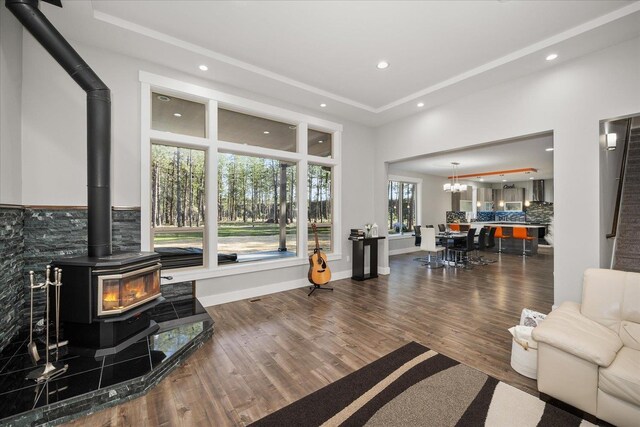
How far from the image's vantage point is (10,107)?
7.97 feet

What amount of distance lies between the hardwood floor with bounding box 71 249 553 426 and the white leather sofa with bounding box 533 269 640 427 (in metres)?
0.39

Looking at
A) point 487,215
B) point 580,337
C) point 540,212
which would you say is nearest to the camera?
point 580,337

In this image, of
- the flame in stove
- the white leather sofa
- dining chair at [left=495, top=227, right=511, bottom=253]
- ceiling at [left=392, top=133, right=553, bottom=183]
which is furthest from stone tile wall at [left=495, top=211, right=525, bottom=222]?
the flame in stove

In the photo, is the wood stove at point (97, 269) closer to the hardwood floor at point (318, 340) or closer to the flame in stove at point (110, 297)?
the flame in stove at point (110, 297)

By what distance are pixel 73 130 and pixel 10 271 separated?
156 cm

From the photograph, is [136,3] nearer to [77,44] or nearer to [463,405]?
[77,44]

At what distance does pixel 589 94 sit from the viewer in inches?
119

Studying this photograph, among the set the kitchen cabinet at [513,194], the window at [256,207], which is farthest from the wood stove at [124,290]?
the kitchen cabinet at [513,194]

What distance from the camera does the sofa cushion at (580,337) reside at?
63.9 inches

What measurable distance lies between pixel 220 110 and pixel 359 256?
3633mm

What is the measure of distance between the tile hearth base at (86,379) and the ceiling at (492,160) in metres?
5.36

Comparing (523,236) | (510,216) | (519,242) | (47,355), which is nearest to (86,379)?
(47,355)

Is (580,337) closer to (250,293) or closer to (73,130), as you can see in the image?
(250,293)

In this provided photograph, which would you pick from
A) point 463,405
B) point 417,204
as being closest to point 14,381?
point 463,405
